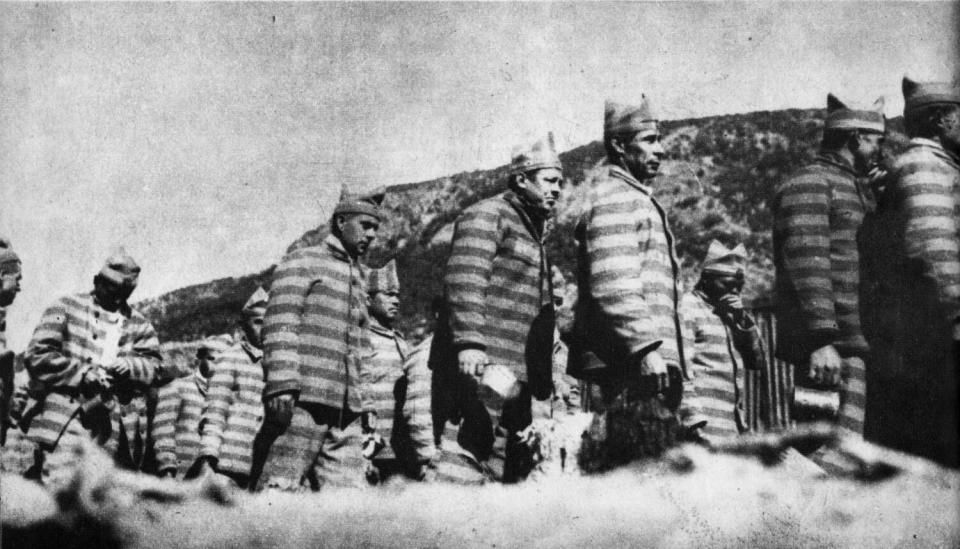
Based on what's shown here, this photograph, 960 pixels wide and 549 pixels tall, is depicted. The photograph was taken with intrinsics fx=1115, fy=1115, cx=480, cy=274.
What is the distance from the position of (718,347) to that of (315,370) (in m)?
3.05

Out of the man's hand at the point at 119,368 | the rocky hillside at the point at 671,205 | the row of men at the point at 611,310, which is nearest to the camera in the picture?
the row of men at the point at 611,310

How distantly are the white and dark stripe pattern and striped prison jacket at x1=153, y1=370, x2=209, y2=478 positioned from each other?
520 cm

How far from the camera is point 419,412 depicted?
9008 millimetres

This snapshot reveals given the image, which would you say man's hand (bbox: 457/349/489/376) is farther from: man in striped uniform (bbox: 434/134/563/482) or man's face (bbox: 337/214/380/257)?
man's face (bbox: 337/214/380/257)

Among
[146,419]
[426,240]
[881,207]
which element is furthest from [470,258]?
[426,240]

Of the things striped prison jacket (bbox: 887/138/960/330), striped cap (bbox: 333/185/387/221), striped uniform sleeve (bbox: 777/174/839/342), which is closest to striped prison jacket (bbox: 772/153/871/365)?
striped uniform sleeve (bbox: 777/174/839/342)

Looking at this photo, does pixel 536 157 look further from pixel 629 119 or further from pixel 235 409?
pixel 235 409

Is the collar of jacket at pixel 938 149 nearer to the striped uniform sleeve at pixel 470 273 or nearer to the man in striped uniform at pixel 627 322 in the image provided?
the man in striped uniform at pixel 627 322

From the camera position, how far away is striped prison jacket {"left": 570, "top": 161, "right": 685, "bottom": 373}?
6883 mm

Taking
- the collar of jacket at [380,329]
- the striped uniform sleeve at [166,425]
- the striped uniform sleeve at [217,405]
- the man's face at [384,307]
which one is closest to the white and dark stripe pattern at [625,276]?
the collar of jacket at [380,329]

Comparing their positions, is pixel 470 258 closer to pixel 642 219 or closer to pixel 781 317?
pixel 642 219

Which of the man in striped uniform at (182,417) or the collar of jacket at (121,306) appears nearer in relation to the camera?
the collar of jacket at (121,306)

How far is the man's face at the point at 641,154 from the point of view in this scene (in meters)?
7.51

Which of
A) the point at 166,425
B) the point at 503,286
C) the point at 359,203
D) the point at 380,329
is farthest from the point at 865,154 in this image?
the point at 166,425
